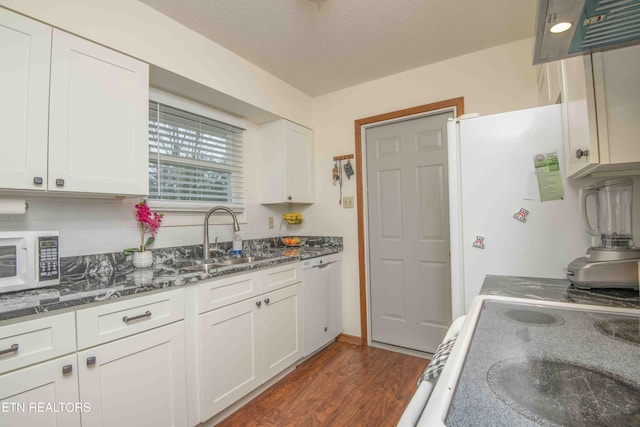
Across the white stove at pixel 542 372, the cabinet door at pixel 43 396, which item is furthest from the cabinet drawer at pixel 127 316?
the white stove at pixel 542 372

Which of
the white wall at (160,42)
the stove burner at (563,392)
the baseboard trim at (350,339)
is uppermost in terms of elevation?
the white wall at (160,42)

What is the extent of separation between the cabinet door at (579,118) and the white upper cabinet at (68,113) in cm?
194

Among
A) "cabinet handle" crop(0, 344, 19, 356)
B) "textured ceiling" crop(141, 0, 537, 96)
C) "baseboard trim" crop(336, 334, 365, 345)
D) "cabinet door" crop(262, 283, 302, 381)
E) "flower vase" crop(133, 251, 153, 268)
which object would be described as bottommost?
"baseboard trim" crop(336, 334, 365, 345)

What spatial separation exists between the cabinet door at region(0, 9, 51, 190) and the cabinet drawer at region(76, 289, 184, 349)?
626 mm

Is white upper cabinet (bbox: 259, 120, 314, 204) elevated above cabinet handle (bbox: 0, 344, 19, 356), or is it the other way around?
white upper cabinet (bbox: 259, 120, 314, 204)

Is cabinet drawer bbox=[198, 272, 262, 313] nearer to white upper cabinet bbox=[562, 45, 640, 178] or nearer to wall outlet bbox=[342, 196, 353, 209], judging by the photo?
wall outlet bbox=[342, 196, 353, 209]

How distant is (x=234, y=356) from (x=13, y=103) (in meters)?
1.59

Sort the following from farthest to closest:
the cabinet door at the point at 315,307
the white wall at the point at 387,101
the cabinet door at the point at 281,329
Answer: the cabinet door at the point at 315,307
the white wall at the point at 387,101
the cabinet door at the point at 281,329

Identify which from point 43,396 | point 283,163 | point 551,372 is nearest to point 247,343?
point 43,396

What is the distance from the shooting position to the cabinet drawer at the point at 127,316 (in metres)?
1.15

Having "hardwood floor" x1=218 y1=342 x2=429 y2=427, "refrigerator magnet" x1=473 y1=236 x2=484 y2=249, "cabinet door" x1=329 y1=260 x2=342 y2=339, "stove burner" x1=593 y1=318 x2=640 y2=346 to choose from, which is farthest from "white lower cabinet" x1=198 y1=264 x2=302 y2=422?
"stove burner" x1=593 y1=318 x2=640 y2=346

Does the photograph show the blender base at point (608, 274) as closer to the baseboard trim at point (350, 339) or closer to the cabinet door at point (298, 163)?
the baseboard trim at point (350, 339)

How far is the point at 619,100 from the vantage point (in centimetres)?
92

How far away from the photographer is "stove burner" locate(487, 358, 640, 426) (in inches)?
17.3
